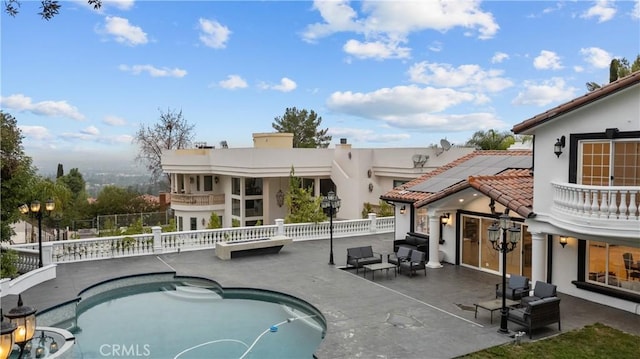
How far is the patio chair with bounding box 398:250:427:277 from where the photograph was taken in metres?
15.5

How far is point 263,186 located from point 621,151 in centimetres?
2389

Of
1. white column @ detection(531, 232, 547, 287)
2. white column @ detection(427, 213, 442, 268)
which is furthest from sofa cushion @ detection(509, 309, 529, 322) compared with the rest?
white column @ detection(427, 213, 442, 268)

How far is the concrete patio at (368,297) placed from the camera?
978 cm

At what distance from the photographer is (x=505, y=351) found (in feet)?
30.3

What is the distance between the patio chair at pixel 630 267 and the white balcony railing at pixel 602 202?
203cm

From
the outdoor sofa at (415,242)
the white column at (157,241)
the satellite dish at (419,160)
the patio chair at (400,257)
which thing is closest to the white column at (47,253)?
the white column at (157,241)

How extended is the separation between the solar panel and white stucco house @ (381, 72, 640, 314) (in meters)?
1.93

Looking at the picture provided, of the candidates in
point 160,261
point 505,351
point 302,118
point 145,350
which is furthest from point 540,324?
point 302,118

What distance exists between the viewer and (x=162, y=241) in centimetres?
1942

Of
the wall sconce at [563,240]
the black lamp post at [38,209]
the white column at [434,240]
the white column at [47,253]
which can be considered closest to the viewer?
the wall sconce at [563,240]

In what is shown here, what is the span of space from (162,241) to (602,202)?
647 inches

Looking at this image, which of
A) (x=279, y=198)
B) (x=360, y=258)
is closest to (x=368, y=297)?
(x=360, y=258)

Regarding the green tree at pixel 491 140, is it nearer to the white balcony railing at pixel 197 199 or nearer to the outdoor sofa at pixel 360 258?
the white balcony railing at pixel 197 199

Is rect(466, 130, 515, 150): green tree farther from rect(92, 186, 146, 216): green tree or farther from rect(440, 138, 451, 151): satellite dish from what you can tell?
rect(92, 186, 146, 216): green tree
